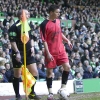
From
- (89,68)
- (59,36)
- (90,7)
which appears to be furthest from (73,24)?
(59,36)

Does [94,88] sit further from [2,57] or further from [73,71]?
[2,57]

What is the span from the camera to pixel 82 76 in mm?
13812

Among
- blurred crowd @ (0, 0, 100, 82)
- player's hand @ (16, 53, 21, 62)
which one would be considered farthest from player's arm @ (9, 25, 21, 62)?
blurred crowd @ (0, 0, 100, 82)

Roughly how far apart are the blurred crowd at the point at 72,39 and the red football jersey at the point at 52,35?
8.46 ft

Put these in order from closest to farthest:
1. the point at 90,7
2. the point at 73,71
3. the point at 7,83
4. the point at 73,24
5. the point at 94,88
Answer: the point at 7,83, the point at 94,88, the point at 73,71, the point at 73,24, the point at 90,7

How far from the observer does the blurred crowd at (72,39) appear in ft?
42.1

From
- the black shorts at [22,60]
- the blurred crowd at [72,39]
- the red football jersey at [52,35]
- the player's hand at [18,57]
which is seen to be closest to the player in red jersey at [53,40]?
the red football jersey at [52,35]

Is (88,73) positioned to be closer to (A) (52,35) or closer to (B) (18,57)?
(A) (52,35)

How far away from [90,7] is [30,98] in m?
23.4

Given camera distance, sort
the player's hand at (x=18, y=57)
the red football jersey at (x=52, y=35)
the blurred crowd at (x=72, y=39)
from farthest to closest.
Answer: the blurred crowd at (x=72, y=39), the red football jersey at (x=52, y=35), the player's hand at (x=18, y=57)

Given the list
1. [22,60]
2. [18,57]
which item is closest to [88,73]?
[22,60]

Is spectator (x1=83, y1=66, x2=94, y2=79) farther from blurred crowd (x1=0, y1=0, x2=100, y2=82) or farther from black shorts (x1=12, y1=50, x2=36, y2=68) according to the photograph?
black shorts (x1=12, y1=50, x2=36, y2=68)

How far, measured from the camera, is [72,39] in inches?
704

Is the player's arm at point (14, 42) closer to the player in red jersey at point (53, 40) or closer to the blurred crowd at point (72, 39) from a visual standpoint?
the player in red jersey at point (53, 40)
